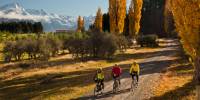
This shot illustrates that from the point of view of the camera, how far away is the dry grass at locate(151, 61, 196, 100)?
93.3 feet

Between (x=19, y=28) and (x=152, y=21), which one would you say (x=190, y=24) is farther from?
(x=19, y=28)

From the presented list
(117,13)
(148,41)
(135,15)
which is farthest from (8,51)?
(148,41)

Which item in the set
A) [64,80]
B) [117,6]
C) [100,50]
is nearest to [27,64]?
[100,50]

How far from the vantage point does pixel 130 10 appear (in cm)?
8656

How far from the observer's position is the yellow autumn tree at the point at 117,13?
246 ft

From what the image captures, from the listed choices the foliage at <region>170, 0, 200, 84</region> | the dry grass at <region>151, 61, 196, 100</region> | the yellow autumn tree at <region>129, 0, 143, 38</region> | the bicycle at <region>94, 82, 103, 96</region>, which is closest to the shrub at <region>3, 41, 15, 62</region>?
the yellow autumn tree at <region>129, 0, 143, 38</region>

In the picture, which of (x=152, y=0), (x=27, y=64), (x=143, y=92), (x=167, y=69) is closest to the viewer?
(x=143, y=92)

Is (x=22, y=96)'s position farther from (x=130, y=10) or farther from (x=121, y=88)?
(x=130, y=10)

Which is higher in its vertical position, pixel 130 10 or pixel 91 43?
pixel 130 10

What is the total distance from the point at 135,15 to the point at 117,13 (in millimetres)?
9864

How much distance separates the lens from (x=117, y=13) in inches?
2972

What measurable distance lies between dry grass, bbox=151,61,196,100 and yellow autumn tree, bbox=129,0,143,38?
3908cm

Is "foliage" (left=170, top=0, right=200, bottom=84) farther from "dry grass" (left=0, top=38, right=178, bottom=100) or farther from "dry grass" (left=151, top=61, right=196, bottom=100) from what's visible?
"dry grass" (left=0, top=38, right=178, bottom=100)

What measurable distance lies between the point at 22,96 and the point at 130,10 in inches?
2211
